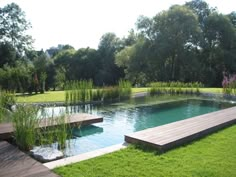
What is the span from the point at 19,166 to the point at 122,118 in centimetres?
486

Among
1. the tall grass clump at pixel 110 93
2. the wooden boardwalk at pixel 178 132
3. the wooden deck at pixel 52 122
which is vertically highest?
the tall grass clump at pixel 110 93

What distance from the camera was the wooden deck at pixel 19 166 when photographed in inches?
120

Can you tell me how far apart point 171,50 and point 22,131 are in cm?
1942

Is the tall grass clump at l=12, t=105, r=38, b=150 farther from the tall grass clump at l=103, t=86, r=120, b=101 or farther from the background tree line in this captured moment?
the background tree line

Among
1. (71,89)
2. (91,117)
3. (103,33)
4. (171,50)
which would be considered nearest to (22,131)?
(91,117)

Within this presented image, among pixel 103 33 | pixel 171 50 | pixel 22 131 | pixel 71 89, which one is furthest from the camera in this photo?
pixel 103 33

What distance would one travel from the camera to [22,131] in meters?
4.29

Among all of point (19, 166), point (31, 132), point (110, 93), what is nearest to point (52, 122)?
point (31, 132)

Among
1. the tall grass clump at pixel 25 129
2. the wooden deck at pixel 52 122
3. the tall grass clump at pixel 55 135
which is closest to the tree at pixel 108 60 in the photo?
the wooden deck at pixel 52 122

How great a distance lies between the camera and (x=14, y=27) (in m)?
26.0

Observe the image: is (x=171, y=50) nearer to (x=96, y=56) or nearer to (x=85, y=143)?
(x=96, y=56)

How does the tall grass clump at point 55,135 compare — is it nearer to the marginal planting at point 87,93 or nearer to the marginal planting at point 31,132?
the marginal planting at point 31,132

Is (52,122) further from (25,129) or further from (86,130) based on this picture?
(86,130)

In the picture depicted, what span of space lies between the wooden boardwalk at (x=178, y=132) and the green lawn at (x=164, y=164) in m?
0.17
